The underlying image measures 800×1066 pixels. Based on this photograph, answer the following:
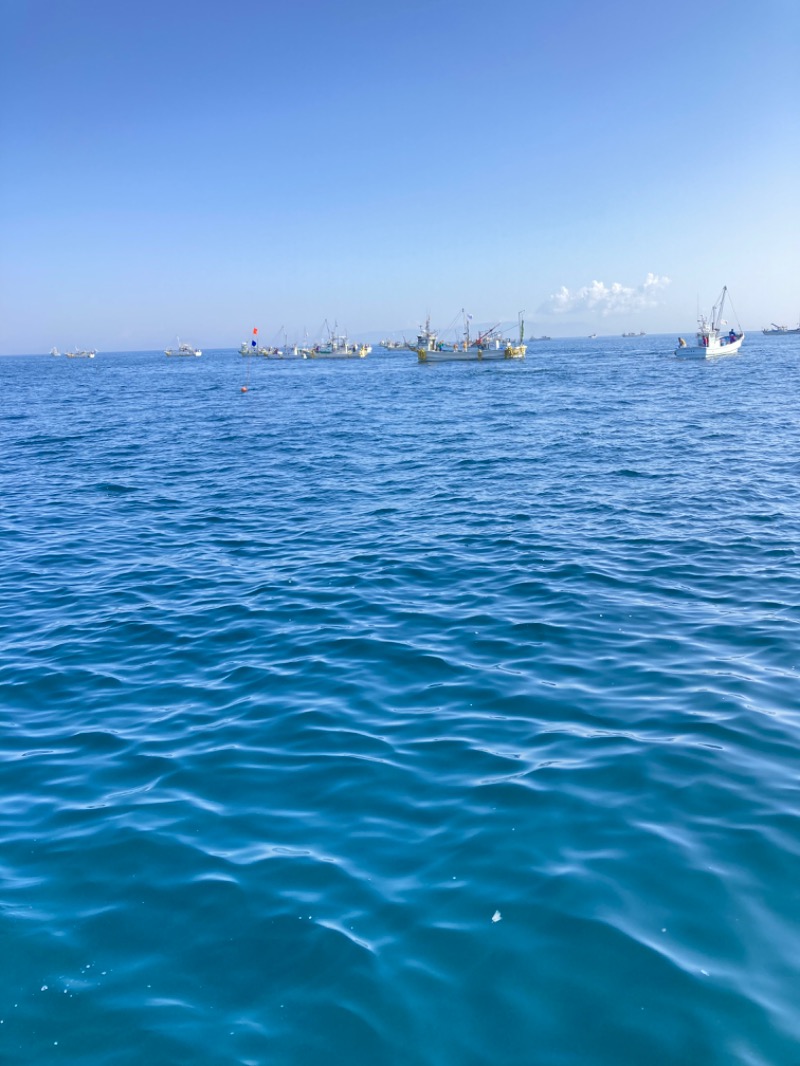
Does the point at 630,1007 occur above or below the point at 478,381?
below

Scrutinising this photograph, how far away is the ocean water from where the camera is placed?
5.32 meters

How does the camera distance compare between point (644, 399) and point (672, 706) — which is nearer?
point (672, 706)

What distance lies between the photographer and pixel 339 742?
9.07m

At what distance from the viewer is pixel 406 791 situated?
798cm

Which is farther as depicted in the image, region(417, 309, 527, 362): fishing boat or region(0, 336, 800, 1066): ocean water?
region(417, 309, 527, 362): fishing boat

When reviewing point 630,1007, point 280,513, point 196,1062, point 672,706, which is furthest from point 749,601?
point 280,513

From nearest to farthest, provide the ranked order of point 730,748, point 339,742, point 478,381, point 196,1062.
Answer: point 196,1062, point 730,748, point 339,742, point 478,381

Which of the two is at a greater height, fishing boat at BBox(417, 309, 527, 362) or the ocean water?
fishing boat at BBox(417, 309, 527, 362)

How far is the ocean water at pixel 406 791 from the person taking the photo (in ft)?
17.4

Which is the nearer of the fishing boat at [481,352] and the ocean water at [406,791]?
Result: the ocean water at [406,791]

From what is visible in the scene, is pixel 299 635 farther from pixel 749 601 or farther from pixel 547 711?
pixel 749 601

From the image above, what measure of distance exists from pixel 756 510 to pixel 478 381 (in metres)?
66.0

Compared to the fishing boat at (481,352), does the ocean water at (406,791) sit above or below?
below

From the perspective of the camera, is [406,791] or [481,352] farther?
[481,352]
